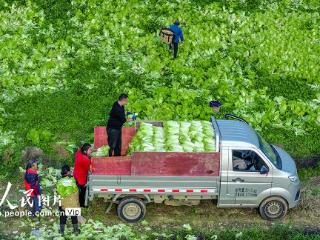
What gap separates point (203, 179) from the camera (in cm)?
1418

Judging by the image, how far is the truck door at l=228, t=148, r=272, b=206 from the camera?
14.3 m

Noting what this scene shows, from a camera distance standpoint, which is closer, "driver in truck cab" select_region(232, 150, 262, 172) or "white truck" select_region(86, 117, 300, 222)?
"white truck" select_region(86, 117, 300, 222)

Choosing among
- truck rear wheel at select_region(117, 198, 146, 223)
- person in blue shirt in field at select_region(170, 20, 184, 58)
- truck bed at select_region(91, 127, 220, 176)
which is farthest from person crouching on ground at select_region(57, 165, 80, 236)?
person in blue shirt in field at select_region(170, 20, 184, 58)

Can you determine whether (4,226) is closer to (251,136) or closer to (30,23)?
(251,136)

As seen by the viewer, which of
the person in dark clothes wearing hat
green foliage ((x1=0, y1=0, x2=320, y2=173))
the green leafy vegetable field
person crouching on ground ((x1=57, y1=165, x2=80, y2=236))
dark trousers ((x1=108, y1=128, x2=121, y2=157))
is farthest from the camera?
the person in dark clothes wearing hat

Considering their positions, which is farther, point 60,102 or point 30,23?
point 30,23

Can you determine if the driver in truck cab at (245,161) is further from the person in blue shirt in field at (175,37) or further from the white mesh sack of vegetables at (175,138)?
the person in blue shirt in field at (175,37)

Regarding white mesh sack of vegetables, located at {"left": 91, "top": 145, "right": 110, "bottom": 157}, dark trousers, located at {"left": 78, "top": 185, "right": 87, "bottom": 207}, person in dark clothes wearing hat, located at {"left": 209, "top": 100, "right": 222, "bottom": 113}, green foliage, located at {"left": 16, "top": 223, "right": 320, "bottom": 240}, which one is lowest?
green foliage, located at {"left": 16, "top": 223, "right": 320, "bottom": 240}

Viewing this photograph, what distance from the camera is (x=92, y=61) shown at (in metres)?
23.3

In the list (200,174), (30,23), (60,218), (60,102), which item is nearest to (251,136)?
(200,174)

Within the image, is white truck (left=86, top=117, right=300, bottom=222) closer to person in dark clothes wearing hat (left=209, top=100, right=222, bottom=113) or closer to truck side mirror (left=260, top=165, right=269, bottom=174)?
truck side mirror (left=260, top=165, right=269, bottom=174)

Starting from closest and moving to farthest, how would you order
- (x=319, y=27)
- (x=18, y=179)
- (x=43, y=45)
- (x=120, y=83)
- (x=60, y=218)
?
(x=60, y=218)
(x=18, y=179)
(x=120, y=83)
(x=43, y=45)
(x=319, y=27)

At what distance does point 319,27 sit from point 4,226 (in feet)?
66.3

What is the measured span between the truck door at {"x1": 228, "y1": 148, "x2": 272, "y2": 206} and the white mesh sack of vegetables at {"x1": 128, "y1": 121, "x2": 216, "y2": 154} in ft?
2.40
